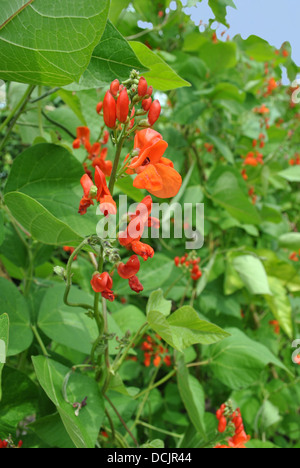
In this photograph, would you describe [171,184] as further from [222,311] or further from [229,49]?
[229,49]

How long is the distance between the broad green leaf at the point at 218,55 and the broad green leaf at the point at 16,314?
1.18m

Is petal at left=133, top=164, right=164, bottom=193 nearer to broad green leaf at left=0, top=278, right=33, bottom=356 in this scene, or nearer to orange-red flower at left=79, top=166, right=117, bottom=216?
orange-red flower at left=79, top=166, right=117, bottom=216

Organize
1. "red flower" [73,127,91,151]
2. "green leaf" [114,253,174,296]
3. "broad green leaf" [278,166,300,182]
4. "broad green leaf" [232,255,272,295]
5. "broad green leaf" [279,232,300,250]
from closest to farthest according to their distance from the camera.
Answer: "red flower" [73,127,91,151] < "green leaf" [114,253,174,296] < "broad green leaf" [232,255,272,295] < "broad green leaf" [279,232,300,250] < "broad green leaf" [278,166,300,182]

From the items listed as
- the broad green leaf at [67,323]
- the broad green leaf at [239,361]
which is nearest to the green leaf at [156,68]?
the broad green leaf at [67,323]

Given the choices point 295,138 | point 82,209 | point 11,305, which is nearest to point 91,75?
point 82,209

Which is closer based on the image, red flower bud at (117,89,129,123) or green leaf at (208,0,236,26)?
red flower bud at (117,89,129,123)

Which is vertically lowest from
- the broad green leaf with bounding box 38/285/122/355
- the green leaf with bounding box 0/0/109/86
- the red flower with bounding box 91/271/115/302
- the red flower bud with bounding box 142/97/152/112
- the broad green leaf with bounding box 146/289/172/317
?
the broad green leaf with bounding box 38/285/122/355

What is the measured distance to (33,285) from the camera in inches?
41.9

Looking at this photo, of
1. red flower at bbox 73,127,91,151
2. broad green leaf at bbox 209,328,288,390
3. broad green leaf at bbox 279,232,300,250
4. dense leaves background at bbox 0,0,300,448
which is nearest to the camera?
dense leaves background at bbox 0,0,300,448

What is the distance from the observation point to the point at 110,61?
1.95 feet

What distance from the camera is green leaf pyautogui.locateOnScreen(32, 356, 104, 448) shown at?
621 millimetres

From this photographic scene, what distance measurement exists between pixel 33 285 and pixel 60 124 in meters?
0.44

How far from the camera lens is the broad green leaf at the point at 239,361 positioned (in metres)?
1.07

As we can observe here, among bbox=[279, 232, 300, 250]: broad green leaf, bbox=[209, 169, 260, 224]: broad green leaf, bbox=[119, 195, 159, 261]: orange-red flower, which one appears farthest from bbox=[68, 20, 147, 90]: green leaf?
bbox=[279, 232, 300, 250]: broad green leaf
